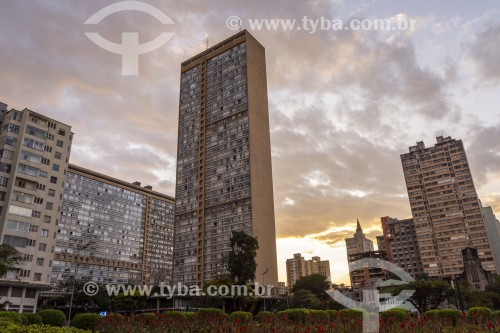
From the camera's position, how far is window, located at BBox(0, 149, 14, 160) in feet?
187

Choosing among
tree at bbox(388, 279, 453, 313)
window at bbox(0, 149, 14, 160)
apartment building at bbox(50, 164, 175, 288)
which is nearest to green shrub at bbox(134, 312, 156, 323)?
window at bbox(0, 149, 14, 160)

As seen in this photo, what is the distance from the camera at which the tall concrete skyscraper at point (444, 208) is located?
122 metres

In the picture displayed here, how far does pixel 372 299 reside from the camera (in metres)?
103

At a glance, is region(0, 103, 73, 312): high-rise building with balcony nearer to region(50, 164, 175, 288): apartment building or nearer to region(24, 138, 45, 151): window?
region(24, 138, 45, 151): window

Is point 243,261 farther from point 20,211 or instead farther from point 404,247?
point 404,247

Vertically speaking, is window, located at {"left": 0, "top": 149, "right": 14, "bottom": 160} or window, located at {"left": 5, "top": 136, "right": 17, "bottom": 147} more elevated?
window, located at {"left": 5, "top": 136, "right": 17, "bottom": 147}

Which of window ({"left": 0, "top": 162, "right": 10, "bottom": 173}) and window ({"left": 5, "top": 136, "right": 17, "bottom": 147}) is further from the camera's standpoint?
window ({"left": 5, "top": 136, "right": 17, "bottom": 147})

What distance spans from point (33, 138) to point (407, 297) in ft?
243

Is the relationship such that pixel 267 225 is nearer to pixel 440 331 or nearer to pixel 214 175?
pixel 214 175

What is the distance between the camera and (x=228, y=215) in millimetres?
82938

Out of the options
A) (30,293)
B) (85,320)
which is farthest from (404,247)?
(85,320)

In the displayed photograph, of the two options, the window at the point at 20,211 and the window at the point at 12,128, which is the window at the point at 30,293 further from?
the window at the point at 12,128

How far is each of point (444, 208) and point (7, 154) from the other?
130m

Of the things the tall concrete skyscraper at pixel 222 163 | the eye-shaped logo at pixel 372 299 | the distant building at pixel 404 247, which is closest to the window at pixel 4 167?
the tall concrete skyscraper at pixel 222 163
